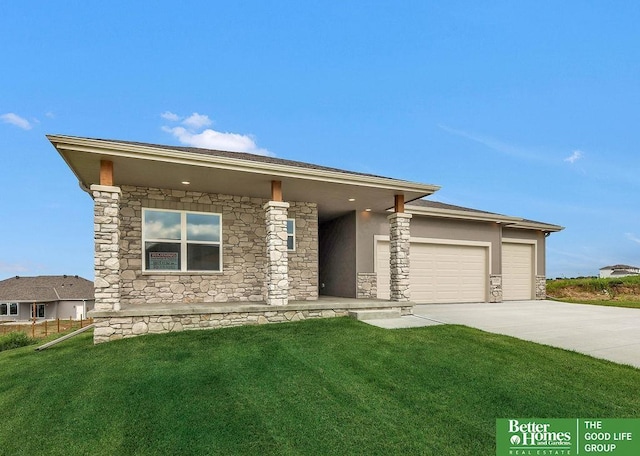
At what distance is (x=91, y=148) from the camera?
22.8 feet

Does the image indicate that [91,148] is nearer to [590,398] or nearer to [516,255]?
[590,398]

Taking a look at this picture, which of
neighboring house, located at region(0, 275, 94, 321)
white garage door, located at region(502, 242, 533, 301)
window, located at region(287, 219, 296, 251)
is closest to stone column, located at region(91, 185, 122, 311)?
window, located at region(287, 219, 296, 251)

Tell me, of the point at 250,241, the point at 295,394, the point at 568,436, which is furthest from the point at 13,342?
→ the point at 568,436

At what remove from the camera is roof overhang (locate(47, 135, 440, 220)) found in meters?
7.19

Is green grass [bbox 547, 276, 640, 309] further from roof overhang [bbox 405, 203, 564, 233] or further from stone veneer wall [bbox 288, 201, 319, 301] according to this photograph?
stone veneer wall [bbox 288, 201, 319, 301]

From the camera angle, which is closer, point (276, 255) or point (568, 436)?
point (568, 436)

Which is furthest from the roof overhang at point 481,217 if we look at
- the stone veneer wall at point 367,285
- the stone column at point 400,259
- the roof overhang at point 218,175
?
the stone column at point 400,259

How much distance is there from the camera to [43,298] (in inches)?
1210

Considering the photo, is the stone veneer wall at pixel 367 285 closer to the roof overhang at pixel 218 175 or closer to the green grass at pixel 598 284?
the roof overhang at pixel 218 175

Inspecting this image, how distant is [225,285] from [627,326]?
1050 centimetres

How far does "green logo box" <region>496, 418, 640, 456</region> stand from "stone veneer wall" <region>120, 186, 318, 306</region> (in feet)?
25.3

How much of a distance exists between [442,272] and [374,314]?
573 centimetres

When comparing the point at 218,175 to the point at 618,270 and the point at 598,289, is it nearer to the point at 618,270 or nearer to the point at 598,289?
the point at 598,289

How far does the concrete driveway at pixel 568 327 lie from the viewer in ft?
22.0
